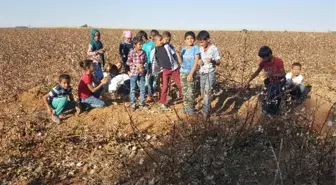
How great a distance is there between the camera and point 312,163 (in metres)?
5.00

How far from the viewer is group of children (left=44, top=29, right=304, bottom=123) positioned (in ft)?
24.1

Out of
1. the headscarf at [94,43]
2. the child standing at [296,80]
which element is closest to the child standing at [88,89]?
the headscarf at [94,43]

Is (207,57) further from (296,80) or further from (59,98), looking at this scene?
(59,98)

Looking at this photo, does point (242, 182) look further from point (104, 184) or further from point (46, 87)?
point (46, 87)

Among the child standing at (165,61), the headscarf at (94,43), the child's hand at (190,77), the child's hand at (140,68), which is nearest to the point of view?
the child's hand at (190,77)

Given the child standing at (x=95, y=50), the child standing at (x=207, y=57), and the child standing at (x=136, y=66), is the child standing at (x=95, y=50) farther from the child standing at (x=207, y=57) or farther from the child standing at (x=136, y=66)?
the child standing at (x=207, y=57)

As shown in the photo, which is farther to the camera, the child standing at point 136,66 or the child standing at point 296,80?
the child standing at point 296,80

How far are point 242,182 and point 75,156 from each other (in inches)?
108

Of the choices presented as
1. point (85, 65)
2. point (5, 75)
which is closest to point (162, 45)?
point (85, 65)

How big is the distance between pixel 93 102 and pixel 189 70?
7.44 ft

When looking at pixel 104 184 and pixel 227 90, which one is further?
pixel 227 90

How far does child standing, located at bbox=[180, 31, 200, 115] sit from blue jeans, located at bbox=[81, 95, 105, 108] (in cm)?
194

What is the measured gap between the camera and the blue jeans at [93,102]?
27.7 ft

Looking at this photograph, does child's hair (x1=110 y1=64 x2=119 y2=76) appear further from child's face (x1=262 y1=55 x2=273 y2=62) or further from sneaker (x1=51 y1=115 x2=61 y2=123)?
child's face (x1=262 y1=55 x2=273 y2=62)
